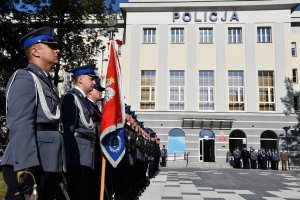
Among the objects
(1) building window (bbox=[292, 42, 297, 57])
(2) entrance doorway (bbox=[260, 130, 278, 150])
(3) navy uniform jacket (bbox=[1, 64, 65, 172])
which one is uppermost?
(1) building window (bbox=[292, 42, 297, 57])

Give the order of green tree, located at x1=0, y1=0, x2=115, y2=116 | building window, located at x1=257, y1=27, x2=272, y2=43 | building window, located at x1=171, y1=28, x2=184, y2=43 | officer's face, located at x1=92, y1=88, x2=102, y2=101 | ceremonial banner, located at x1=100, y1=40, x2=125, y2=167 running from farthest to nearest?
building window, located at x1=171, y1=28, x2=184, y2=43, building window, located at x1=257, y1=27, x2=272, y2=43, green tree, located at x1=0, y1=0, x2=115, y2=116, officer's face, located at x1=92, y1=88, x2=102, y2=101, ceremonial banner, located at x1=100, y1=40, x2=125, y2=167

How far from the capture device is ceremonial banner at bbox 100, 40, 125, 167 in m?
4.42

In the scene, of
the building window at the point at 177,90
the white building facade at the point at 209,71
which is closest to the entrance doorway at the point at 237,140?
the white building facade at the point at 209,71

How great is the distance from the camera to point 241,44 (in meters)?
29.3

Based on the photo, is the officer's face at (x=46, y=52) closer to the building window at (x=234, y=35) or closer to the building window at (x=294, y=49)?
the building window at (x=234, y=35)

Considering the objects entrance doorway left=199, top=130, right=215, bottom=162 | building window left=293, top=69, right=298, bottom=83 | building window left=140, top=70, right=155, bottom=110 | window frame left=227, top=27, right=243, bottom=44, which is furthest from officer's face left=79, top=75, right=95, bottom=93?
building window left=293, top=69, right=298, bottom=83

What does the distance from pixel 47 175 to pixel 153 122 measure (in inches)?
1022

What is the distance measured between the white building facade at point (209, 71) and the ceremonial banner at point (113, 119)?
23.6 metres

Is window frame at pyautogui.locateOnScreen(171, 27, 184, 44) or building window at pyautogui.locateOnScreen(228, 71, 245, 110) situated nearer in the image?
building window at pyautogui.locateOnScreen(228, 71, 245, 110)

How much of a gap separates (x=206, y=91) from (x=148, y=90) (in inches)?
186

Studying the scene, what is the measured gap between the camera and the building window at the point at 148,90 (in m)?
29.1

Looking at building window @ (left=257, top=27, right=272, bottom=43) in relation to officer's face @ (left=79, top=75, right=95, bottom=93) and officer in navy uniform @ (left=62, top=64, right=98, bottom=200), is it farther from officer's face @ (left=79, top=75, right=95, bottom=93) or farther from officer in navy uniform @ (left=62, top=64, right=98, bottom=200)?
officer in navy uniform @ (left=62, top=64, right=98, bottom=200)

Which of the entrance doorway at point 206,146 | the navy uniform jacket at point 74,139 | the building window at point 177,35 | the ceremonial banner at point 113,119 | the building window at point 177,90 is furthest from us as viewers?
the building window at point 177,35

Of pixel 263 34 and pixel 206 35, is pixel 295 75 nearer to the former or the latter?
pixel 263 34
